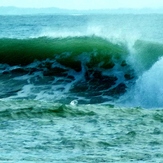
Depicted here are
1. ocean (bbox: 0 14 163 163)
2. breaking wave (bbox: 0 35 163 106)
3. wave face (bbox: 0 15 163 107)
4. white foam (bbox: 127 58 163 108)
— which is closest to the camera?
ocean (bbox: 0 14 163 163)

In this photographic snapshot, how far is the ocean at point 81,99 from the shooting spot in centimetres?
843

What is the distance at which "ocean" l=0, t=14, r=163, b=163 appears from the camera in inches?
332

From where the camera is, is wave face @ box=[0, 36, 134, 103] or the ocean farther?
wave face @ box=[0, 36, 134, 103]

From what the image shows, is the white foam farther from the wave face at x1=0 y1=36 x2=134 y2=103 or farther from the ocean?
the wave face at x1=0 y1=36 x2=134 y2=103

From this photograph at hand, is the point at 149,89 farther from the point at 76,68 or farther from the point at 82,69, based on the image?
the point at 76,68

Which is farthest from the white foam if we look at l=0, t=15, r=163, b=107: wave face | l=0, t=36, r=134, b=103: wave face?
l=0, t=36, r=134, b=103: wave face

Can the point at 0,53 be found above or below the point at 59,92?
above

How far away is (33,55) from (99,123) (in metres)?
12.0

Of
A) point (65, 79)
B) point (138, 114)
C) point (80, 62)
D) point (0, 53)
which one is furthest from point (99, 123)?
point (0, 53)

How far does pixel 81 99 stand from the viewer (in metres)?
15.4

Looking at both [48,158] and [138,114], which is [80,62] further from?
[48,158]

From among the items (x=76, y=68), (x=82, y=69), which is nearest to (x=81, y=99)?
(x=82, y=69)

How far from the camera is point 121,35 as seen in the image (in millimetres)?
22625

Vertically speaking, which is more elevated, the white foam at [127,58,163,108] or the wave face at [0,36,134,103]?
the wave face at [0,36,134,103]
